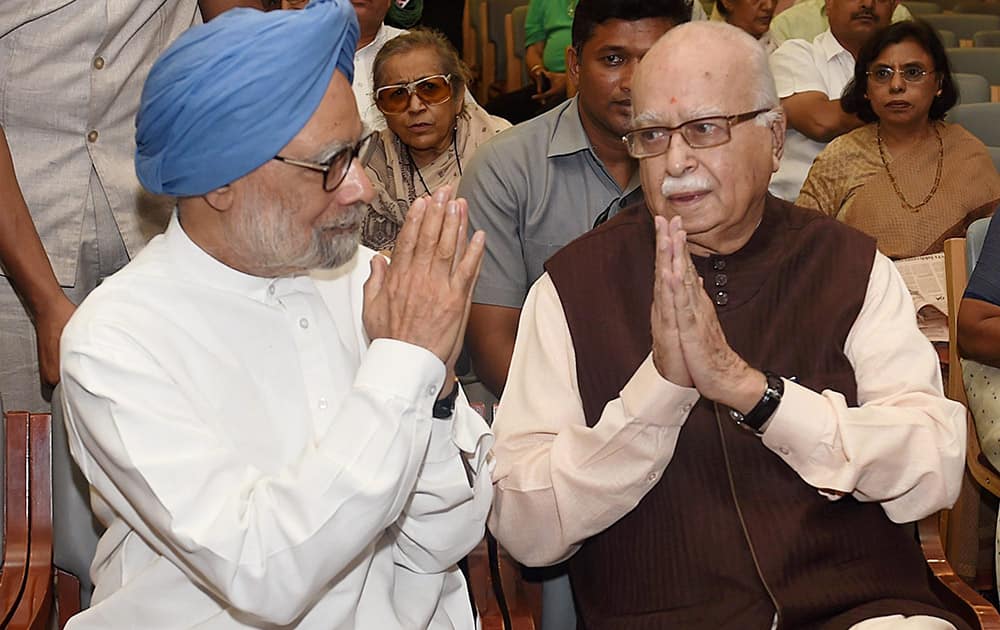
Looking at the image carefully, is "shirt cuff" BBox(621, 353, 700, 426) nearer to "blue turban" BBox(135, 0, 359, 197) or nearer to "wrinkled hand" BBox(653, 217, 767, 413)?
"wrinkled hand" BBox(653, 217, 767, 413)

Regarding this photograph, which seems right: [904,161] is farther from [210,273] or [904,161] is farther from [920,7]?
[920,7]

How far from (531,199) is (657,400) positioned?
1.11m

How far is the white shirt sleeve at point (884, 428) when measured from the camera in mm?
2096

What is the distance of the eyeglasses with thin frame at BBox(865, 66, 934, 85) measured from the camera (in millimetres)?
4055

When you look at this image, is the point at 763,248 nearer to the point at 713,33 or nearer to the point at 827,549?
the point at 713,33

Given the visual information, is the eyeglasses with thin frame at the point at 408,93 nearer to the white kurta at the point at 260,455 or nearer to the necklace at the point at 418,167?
the necklace at the point at 418,167

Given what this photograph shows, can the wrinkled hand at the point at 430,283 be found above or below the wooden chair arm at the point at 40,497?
above

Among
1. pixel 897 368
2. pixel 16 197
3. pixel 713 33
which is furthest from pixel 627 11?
pixel 16 197

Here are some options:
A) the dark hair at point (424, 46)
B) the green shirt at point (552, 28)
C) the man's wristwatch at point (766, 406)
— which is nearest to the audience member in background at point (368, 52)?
the dark hair at point (424, 46)

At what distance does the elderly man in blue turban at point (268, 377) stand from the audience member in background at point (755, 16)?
3.59 m

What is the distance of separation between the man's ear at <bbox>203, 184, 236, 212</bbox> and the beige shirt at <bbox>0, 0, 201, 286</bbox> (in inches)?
34.1

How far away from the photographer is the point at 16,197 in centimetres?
246

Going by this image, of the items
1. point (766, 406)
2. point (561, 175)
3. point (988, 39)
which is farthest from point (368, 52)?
point (988, 39)

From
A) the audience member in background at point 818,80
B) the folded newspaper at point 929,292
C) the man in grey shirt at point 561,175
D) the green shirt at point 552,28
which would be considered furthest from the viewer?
the green shirt at point 552,28
